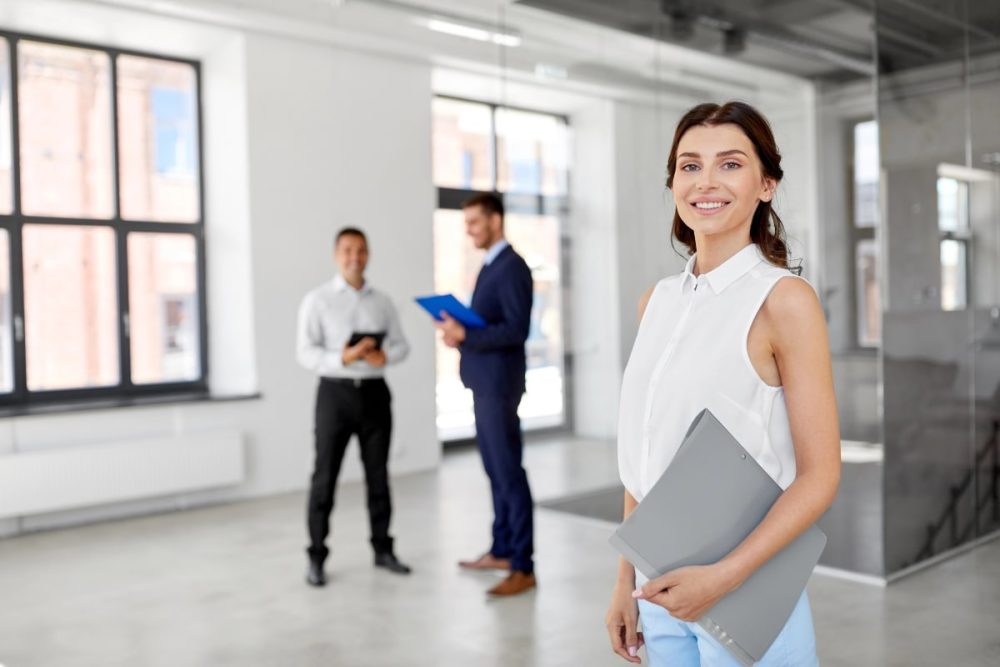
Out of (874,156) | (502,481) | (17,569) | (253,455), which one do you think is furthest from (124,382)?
(874,156)

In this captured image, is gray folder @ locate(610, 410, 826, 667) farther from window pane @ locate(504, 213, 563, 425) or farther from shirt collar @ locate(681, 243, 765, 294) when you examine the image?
window pane @ locate(504, 213, 563, 425)

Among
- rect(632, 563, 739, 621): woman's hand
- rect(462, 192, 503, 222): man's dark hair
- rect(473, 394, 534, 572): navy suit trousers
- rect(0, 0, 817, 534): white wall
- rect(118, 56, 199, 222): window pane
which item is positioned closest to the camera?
rect(632, 563, 739, 621): woman's hand

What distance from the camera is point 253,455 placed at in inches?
265

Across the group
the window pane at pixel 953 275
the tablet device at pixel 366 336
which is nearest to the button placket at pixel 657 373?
the tablet device at pixel 366 336

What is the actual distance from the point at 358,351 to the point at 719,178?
10.9 feet

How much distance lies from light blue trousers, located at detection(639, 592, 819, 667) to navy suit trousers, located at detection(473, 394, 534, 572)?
2.94m

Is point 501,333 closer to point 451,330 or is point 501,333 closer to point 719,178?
point 451,330

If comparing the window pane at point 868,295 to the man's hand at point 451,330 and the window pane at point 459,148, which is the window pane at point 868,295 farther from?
the window pane at point 459,148

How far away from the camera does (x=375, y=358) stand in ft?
14.8

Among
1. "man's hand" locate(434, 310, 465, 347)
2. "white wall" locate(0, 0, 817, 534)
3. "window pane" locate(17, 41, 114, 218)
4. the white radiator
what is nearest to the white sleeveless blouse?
"man's hand" locate(434, 310, 465, 347)

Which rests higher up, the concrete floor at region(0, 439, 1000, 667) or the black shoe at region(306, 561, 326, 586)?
the black shoe at region(306, 561, 326, 586)

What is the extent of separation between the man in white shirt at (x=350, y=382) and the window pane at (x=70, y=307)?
253 cm

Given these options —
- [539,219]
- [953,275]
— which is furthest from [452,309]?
[953,275]

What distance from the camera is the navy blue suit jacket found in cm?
429
